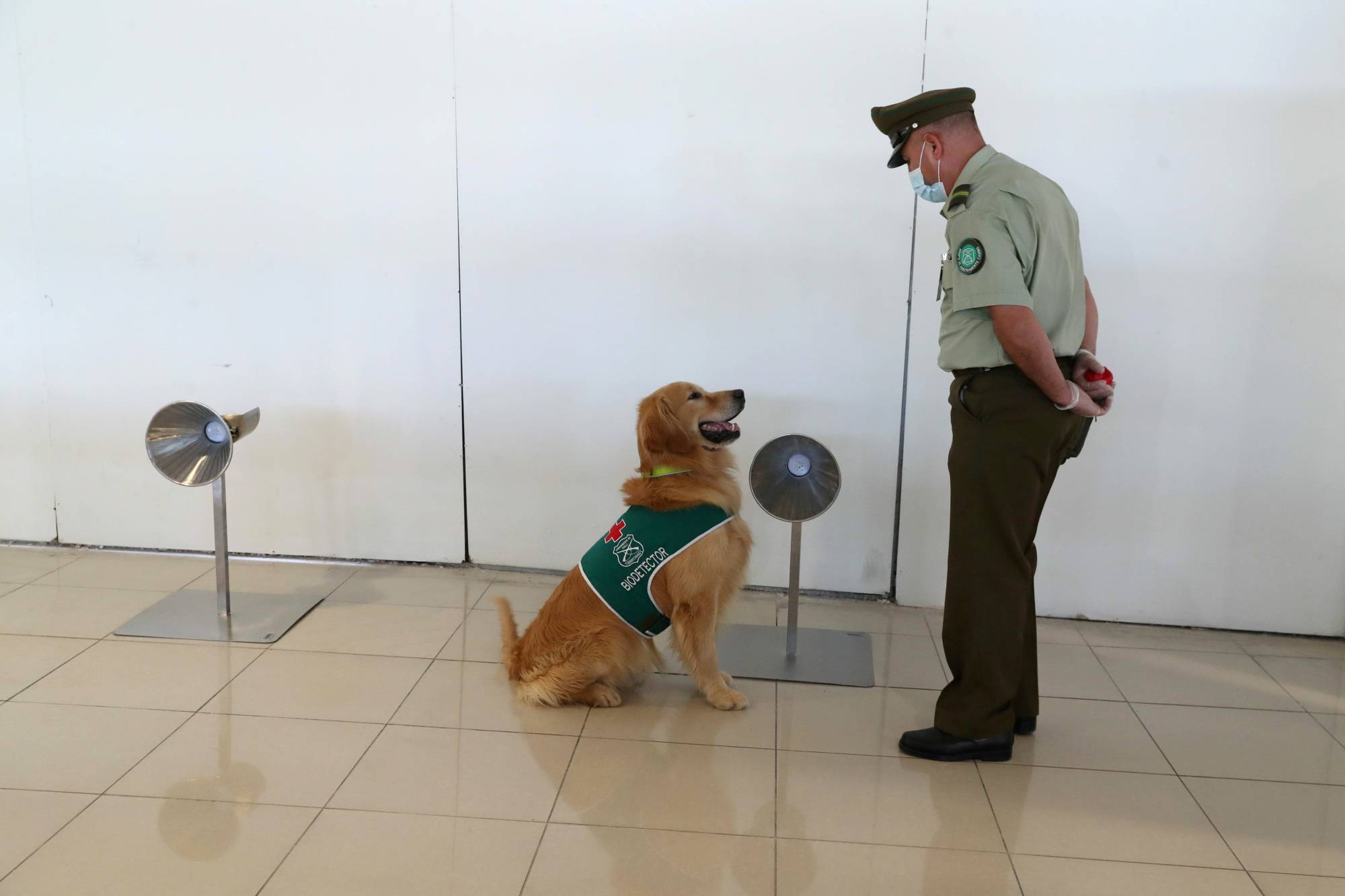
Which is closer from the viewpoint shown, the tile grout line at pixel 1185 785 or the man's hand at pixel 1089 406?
the tile grout line at pixel 1185 785

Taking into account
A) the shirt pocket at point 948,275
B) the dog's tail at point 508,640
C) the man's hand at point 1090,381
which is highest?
the shirt pocket at point 948,275

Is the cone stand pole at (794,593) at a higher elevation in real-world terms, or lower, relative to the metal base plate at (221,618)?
higher

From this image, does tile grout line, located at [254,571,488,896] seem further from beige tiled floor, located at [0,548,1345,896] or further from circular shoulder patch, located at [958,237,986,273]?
circular shoulder patch, located at [958,237,986,273]

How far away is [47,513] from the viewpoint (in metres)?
4.40

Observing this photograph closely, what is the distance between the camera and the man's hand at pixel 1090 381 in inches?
102

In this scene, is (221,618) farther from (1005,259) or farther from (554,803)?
(1005,259)

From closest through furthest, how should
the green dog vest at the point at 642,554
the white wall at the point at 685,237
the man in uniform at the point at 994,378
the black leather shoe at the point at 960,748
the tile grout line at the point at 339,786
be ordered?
the tile grout line at the point at 339,786, the man in uniform at the point at 994,378, the black leather shoe at the point at 960,748, the green dog vest at the point at 642,554, the white wall at the point at 685,237

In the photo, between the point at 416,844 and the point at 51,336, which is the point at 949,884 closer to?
the point at 416,844

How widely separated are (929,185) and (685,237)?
1.36 metres

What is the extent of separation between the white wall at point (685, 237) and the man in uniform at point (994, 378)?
1049mm

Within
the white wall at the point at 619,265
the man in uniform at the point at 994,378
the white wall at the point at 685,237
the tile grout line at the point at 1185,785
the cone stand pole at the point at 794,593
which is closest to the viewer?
the tile grout line at the point at 1185,785

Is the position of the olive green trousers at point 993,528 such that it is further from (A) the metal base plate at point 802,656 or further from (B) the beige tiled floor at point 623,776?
(A) the metal base plate at point 802,656

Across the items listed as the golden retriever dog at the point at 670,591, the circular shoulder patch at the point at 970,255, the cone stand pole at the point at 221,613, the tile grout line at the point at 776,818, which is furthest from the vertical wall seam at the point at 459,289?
the circular shoulder patch at the point at 970,255

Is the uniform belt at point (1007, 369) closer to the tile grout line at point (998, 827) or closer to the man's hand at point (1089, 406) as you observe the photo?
the man's hand at point (1089, 406)
